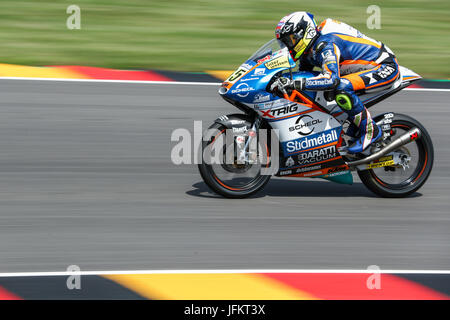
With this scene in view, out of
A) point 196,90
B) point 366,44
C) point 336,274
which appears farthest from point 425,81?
point 336,274

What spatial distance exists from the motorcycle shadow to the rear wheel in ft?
0.56

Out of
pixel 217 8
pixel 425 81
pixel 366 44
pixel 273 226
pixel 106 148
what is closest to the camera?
pixel 273 226

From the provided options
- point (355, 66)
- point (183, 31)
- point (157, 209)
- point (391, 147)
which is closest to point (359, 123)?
point (391, 147)

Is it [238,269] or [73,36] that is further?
[73,36]

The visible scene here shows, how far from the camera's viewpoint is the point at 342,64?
6.91 m

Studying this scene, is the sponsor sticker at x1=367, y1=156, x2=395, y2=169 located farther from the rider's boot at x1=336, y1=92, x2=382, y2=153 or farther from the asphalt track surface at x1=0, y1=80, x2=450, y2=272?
the asphalt track surface at x1=0, y1=80, x2=450, y2=272

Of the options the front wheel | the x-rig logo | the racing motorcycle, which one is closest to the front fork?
the racing motorcycle

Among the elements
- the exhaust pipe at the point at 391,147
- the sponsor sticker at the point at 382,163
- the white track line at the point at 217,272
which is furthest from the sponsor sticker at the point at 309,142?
the white track line at the point at 217,272

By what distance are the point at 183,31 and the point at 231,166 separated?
6440 mm

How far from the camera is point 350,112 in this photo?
686 centimetres

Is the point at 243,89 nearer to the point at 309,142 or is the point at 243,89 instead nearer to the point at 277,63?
the point at 277,63

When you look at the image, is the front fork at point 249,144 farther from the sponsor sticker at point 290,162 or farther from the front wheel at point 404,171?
the front wheel at point 404,171
